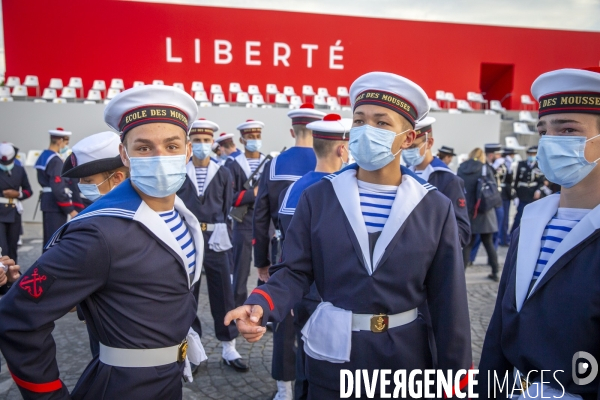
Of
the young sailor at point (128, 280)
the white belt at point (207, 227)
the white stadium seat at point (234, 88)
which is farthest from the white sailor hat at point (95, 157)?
the white stadium seat at point (234, 88)

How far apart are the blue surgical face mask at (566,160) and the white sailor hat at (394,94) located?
57 cm

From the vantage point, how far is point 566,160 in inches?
71.3

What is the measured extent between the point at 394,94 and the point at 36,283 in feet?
5.33

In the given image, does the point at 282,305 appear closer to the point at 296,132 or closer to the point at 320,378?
the point at 320,378

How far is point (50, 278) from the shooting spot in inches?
64.9

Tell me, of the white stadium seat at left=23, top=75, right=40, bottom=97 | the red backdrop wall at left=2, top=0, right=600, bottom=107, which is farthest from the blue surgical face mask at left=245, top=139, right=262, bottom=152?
the white stadium seat at left=23, top=75, right=40, bottom=97

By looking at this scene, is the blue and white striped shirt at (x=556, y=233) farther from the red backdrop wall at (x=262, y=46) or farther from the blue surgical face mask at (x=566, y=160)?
the red backdrop wall at (x=262, y=46)

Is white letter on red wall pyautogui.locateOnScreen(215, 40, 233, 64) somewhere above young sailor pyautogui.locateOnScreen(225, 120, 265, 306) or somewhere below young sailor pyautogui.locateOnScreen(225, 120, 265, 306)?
above

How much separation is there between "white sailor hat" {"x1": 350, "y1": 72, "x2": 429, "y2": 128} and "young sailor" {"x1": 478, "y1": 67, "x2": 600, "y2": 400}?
1.60 ft

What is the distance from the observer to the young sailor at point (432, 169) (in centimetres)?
437

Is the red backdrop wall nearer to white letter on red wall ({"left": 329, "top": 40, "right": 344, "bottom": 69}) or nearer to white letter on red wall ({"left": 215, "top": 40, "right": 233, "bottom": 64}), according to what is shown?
white letter on red wall ({"left": 329, "top": 40, "right": 344, "bottom": 69})

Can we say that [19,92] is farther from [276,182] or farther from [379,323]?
[379,323]

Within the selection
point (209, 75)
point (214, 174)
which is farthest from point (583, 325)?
point (209, 75)

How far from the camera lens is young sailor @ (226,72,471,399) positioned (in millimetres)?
2016
